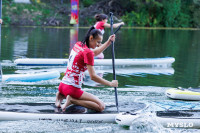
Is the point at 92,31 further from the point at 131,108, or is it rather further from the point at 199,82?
the point at 199,82

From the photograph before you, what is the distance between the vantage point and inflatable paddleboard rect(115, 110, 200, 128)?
5.86m

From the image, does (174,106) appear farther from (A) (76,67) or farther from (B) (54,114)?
(B) (54,114)

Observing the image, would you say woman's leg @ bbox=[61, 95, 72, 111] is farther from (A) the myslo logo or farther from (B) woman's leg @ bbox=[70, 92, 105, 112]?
(A) the myslo logo

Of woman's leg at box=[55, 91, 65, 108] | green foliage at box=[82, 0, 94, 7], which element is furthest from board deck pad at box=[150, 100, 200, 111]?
green foliage at box=[82, 0, 94, 7]

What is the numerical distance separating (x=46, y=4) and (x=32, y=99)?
32.9 meters

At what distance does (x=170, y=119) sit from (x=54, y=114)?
1.80 metres

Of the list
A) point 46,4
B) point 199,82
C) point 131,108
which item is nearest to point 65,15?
point 46,4

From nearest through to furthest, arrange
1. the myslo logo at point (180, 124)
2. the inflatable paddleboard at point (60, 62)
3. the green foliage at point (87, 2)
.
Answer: the myslo logo at point (180, 124)
the inflatable paddleboard at point (60, 62)
the green foliage at point (87, 2)

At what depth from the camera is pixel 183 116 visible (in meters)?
6.09

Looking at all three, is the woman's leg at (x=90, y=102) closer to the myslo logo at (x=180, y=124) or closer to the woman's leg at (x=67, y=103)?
the woman's leg at (x=67, y=103)

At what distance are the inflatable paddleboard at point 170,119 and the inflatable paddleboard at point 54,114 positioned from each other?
242 millimetres

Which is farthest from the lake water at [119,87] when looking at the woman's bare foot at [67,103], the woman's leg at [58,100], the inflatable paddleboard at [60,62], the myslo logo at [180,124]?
the woman's leg at [58,100]

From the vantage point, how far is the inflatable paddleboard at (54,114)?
5.95 meters

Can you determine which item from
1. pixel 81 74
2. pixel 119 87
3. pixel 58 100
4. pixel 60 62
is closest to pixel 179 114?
pixel 81 74
